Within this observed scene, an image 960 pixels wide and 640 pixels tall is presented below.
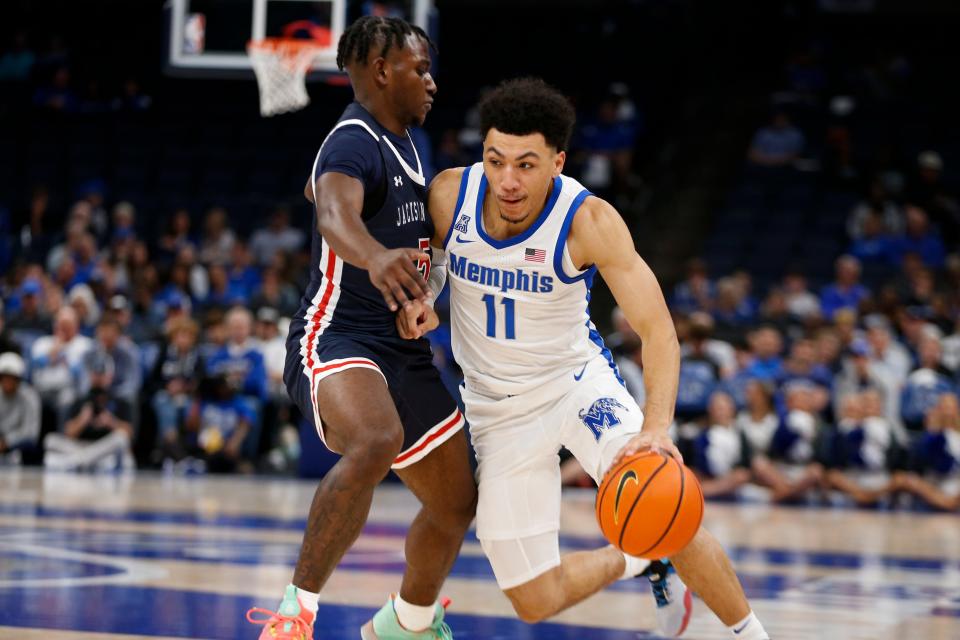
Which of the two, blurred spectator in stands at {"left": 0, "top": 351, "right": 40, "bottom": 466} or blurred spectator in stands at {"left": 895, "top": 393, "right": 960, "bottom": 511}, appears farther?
blurred spectator in stands at {"left": 0, "top": 351, "right": 40, "bottom": 466}

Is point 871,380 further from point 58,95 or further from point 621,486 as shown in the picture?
point 58,95

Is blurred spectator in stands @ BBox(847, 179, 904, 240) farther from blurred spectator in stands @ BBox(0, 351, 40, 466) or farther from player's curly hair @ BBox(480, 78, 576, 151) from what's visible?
player's curly hair @ BBox(480, 78, 576, 151)

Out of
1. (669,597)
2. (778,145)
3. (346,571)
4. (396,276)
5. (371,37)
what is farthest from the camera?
(778,145)

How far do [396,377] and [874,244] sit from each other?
12167 millimetres

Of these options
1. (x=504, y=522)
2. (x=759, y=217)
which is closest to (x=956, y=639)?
(x=504, y=522)

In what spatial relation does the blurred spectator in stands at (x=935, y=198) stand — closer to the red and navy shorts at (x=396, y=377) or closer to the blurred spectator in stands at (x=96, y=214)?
the blurred spectator in stands at (x=96, y=214)

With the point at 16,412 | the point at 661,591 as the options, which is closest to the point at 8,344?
the point at 16,412

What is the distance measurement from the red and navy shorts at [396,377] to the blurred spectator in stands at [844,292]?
34.2 ft

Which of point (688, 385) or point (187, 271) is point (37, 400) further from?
point (688, 385)

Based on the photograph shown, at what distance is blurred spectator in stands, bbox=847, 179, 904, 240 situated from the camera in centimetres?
1591

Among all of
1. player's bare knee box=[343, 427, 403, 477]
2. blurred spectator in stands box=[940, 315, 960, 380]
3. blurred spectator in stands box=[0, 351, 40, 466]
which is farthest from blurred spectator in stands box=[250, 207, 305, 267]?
player's bare knee box=[343, 427, 403, 477]

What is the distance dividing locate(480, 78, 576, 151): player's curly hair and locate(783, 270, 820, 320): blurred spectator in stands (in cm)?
1045

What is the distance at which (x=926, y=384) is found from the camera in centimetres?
1239

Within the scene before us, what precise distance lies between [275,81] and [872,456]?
19.8ft
